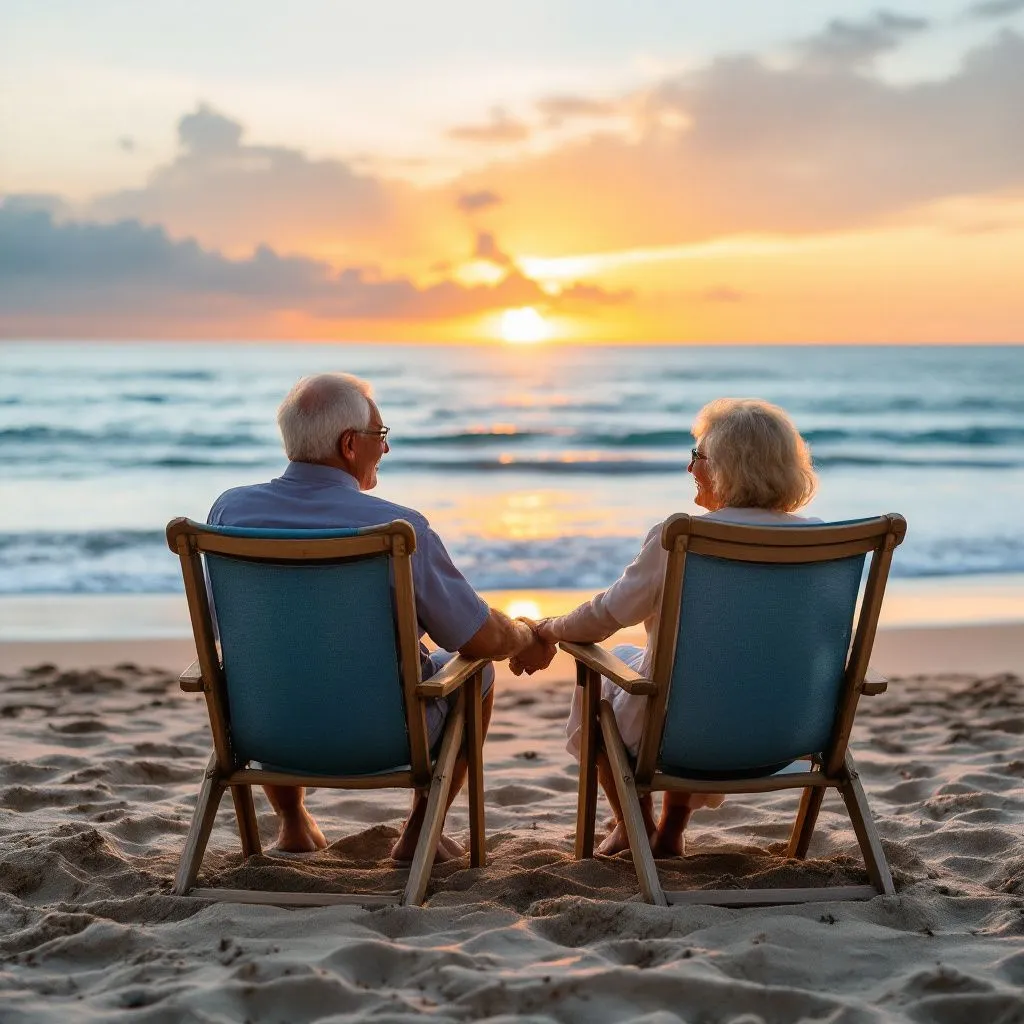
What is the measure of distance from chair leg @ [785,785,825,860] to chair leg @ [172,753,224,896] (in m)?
1.57

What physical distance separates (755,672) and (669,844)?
0.82m

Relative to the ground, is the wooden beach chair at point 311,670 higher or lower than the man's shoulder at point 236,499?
lower

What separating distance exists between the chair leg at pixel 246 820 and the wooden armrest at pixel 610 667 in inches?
37.5

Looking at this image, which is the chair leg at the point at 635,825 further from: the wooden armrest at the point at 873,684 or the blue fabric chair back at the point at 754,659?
the wooden armrest at the point at 873,684

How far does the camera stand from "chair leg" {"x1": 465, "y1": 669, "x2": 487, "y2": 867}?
3334 millimetres

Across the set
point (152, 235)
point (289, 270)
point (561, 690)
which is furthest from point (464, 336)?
point (561, 690)

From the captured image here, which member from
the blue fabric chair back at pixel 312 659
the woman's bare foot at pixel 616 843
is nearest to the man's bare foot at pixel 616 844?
the woman's bare foot at pixel 616 843

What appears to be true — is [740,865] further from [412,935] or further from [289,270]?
[289,270]

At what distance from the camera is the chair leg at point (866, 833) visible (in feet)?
10.1

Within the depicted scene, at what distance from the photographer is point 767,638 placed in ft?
9.58

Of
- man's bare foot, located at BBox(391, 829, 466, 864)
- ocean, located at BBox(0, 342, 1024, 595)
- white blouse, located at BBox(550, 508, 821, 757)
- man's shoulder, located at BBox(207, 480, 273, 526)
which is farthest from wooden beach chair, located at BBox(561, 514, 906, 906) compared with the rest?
ocean, located at BBox(0, 342, 1024, 595)

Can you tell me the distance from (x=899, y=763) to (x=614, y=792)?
1.53m

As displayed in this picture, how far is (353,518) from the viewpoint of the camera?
3.11 m

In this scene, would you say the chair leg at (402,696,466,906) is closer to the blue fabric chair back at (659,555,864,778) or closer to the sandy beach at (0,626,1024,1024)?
the sandy beach at (0,626,1024,1024)
